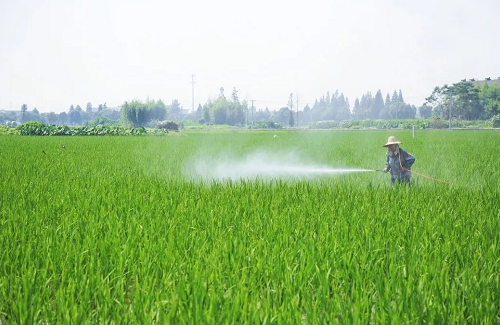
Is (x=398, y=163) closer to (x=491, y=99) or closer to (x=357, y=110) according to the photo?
(x=491, y=99)

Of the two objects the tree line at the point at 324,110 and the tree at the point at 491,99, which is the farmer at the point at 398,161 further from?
the tree at the point at 491,99

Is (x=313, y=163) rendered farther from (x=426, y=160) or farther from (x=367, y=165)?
(x=426, y=160)

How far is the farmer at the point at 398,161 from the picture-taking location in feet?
18.9

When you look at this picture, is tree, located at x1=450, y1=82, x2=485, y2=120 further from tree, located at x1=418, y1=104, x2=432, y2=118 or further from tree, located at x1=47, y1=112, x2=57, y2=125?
tree, located at x1=47, y1=112, x2=57, y2=125

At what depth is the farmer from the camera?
576cm

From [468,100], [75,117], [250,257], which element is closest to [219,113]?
[468,100]

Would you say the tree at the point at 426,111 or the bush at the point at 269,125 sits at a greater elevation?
the tree at the point at 426,111

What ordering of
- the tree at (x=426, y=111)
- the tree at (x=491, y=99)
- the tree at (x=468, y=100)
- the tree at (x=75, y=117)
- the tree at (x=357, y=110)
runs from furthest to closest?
1. the tree at (x=75, y=117)
2. the tree at (x=357, y=110)
3. the tree at (x=426, y=111)
4. the tree at (x=491, y=99)
5. the tree at (x=468, y=100)

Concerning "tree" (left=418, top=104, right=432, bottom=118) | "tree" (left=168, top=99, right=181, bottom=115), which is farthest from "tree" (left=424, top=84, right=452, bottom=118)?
"tree" (left=168, top=99, right=181, bottom=115)

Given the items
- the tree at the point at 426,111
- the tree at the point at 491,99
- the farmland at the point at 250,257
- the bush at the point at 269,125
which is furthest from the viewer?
the tree at the point at 426,111

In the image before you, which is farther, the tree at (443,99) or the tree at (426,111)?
the tree at (426,111)

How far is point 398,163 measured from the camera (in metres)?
5.93

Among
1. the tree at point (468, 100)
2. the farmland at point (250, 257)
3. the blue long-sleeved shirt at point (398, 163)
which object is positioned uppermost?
the tree at point (468, 100)

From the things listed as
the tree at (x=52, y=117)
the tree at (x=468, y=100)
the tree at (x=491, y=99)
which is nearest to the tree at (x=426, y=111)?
the tree at (x=491, y=99)
